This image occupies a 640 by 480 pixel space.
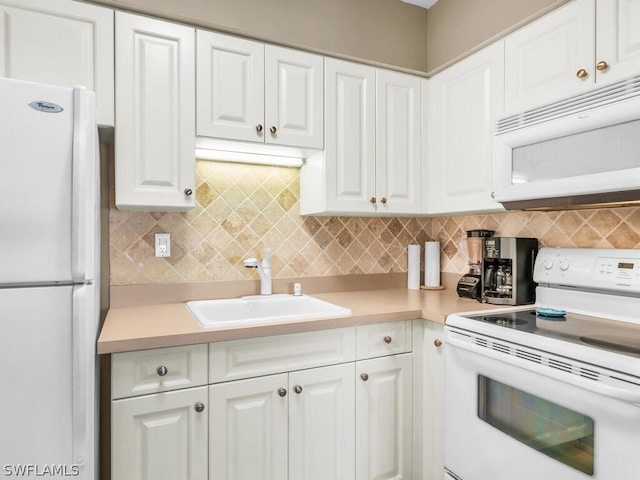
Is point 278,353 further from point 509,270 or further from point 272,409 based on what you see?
point 509,270

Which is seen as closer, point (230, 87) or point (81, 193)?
point (81, 193)

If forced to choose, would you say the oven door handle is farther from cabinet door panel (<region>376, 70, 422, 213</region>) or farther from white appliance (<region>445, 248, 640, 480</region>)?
cabinet door panel (<region>376, 70, 422, 213</region>)

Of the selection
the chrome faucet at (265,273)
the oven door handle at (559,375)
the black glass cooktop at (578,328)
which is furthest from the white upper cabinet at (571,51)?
the chrome faucet at (265,273)

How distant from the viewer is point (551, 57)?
63.6 inches

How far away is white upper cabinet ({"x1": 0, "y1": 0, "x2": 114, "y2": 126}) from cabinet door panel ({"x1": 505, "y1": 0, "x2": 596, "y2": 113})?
168cm

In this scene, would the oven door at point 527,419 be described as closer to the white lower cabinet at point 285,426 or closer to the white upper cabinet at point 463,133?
the white lower cabinet at point 285,426

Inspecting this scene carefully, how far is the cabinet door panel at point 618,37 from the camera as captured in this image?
4.46 ft

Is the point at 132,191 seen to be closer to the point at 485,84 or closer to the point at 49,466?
the point at 49,466

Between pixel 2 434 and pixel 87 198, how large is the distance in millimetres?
713

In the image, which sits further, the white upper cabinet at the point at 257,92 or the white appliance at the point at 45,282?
the white upper cabinet at the point at 257,92

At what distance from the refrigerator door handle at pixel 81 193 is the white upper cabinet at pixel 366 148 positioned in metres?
1.06

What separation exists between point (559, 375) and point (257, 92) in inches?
Result: 62.5

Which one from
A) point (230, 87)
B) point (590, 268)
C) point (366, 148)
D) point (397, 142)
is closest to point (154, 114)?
point (230, 87)

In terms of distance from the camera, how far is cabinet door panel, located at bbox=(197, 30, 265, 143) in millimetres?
1731
